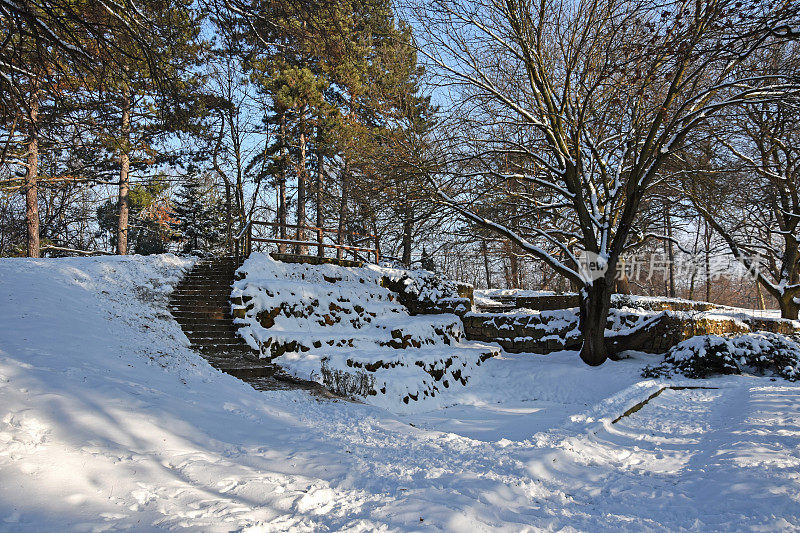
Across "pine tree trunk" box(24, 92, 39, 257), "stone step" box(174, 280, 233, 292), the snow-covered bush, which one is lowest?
the snow-covered bush

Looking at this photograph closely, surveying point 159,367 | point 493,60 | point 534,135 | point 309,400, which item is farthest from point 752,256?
point 159,367

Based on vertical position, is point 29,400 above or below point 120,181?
below

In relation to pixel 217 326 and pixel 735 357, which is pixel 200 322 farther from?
pixel 735 357

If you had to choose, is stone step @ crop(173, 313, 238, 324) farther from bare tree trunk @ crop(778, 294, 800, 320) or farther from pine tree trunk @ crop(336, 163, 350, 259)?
bare tree trunk @ crop(778, 294, 800, 320)

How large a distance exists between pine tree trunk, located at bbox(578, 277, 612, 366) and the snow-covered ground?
135 inches

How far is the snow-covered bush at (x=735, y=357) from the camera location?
344 inches

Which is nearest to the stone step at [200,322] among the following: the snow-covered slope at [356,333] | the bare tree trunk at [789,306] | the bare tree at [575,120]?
the snow-covered slope at [356,333]

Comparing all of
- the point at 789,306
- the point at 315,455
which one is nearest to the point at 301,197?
the point at 315,455

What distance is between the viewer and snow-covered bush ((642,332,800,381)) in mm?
8750

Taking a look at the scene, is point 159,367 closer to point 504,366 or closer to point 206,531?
point 206,531

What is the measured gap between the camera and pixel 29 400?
3252 millimetres

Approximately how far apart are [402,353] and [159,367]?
5025mm

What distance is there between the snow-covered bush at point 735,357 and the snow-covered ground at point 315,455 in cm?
190

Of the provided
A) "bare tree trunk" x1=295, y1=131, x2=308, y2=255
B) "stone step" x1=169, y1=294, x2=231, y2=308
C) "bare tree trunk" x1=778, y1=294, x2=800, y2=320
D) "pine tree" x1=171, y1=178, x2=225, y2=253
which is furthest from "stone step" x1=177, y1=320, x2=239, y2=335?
"bare tree trunk" x1=778, y1=294, x2=800, y2=320
